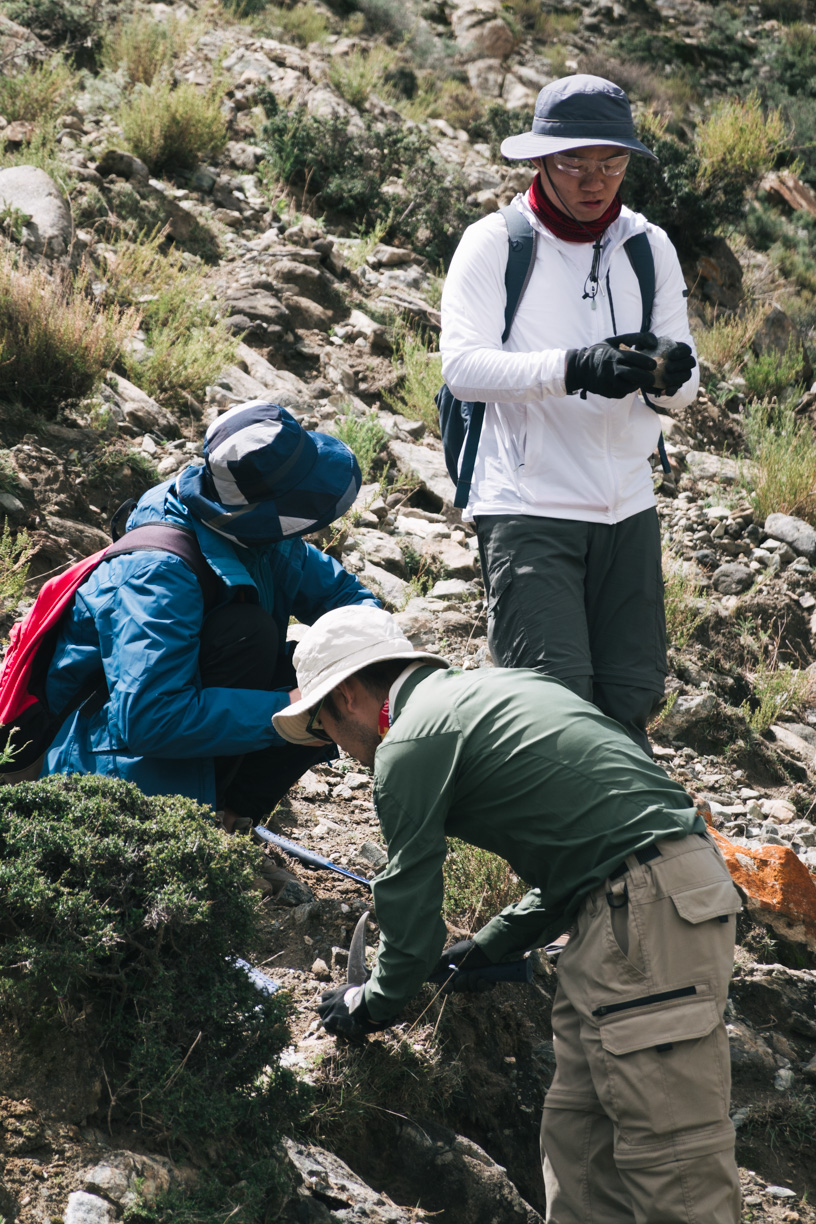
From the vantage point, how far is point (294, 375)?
690 centimetres

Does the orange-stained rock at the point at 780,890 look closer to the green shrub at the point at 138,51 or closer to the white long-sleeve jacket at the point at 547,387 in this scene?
the white long-sleeve jacket at the point at 547,387

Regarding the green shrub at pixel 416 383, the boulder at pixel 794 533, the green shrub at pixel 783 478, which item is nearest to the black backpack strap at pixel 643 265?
the green shrub at pixel 416 383

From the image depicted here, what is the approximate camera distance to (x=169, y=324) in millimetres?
6211

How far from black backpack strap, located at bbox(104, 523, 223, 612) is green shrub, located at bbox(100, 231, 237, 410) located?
124 inches

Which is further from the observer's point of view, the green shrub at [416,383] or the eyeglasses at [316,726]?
the green shrub at [416,383]

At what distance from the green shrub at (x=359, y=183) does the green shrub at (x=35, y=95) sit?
181 centimetres

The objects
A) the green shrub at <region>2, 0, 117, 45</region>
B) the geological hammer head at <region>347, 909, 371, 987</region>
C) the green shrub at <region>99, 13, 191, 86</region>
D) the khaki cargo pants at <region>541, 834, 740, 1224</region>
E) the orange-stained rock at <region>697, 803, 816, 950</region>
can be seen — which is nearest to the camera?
the khaki cargo pants at <region>541, 834, 740, 1224</region>

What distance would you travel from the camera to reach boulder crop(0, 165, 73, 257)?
6035 millimetres

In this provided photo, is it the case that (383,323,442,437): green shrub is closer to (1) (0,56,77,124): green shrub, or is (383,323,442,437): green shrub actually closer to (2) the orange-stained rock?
(1) (0,56,77,124): green shrub

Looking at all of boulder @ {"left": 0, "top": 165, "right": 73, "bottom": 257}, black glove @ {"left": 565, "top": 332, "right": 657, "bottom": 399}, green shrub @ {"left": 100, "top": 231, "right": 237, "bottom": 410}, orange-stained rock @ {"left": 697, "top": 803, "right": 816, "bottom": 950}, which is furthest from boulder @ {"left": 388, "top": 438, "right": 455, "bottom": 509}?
black glove @ {"left": 565, "top": 332, "right": 657, "bottom": 399}

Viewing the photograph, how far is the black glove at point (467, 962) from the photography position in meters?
2.72

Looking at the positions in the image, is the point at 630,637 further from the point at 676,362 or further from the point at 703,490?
the point at 703,490

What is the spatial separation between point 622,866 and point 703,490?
5.49 metres

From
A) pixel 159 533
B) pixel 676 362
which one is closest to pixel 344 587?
pixel 159 533
